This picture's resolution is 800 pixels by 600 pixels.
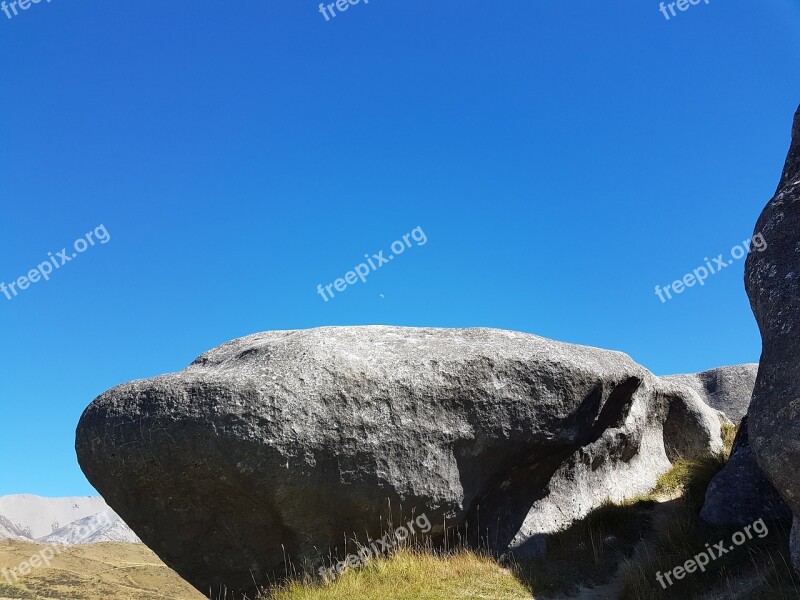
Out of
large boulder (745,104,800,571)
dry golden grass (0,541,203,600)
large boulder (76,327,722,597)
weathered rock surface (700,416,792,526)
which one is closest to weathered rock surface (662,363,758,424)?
weathered rock surface (700,416,792,526)

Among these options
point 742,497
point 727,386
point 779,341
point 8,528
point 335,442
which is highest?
point 8,528

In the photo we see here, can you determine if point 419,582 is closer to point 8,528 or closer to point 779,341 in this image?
point 779,341

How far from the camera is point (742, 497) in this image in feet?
31.4

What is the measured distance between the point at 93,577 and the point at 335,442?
3771cm

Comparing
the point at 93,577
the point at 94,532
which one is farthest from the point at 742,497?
the point at 94,532

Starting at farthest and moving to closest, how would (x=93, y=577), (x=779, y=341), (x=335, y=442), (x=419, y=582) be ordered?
(x=93, y=577), (x=335, y=442), (x=419, y=582), (x=779, y=341)

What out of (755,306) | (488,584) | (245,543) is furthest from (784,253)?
(245,543)

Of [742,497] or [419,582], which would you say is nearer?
[419,582]

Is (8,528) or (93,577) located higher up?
(8,528)

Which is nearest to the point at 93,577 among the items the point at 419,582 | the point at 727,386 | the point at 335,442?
the point at 727,386

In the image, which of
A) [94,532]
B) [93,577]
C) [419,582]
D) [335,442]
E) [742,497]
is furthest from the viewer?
[94,532]

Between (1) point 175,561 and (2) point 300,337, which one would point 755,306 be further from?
(1) point 175,561

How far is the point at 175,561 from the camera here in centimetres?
987

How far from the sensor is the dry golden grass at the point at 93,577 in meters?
35.1
